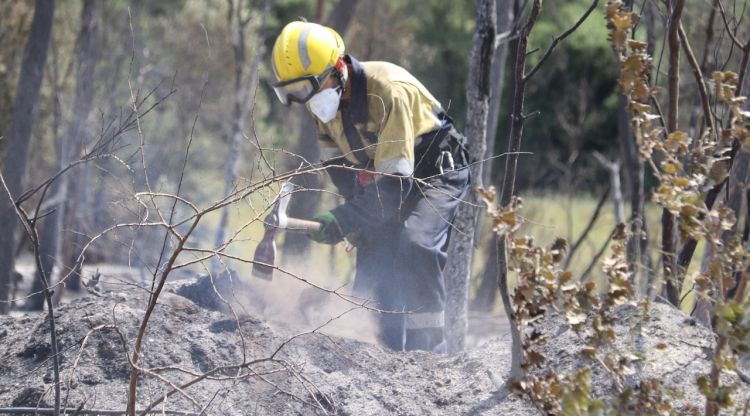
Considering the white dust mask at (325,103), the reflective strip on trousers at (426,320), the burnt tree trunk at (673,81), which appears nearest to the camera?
the burnt tree trunk at (673,81)

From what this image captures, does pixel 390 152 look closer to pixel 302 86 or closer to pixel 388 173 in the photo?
pixel 388 173

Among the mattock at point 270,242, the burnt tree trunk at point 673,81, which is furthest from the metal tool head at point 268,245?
the burnt tree trunk at point 673,81

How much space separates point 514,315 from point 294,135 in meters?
15.2

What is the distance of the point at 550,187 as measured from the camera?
16.4 meters

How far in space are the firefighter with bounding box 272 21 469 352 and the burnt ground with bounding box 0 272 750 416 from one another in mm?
629

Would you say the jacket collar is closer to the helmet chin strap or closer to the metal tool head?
the helmet chin strap

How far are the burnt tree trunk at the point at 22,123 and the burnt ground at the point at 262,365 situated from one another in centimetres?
221

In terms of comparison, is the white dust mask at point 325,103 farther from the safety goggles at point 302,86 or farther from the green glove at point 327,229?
the green glove at point 327,229

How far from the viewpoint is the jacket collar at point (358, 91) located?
5.64 meters

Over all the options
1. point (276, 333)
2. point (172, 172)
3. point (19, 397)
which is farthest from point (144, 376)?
point (172, 172)

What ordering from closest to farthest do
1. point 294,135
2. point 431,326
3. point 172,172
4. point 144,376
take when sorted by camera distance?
point 144,376 → point 431,326 → point 172,172 → point 294,135

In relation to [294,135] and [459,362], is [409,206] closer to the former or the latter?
[459,362]

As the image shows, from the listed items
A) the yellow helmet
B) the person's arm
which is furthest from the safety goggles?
the person's arm

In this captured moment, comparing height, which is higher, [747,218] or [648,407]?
[747,218]
